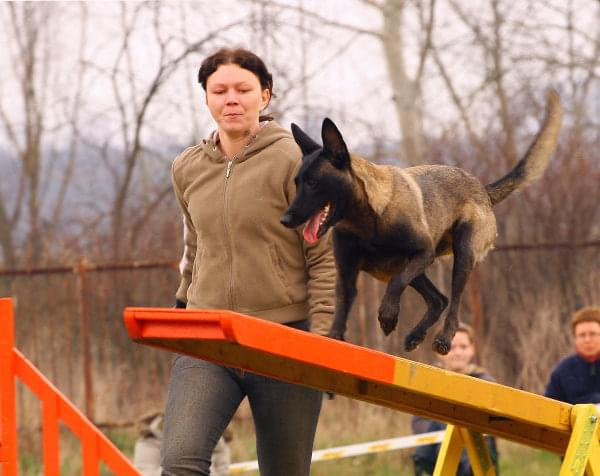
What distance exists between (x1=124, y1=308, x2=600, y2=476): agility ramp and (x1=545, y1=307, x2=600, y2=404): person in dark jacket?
291cm

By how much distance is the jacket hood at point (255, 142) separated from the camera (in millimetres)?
3492

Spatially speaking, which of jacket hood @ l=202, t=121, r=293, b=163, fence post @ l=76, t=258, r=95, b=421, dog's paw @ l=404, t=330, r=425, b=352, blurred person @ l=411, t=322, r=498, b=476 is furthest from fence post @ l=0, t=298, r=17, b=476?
fence post @ l=76, t=258, r=95, b=421

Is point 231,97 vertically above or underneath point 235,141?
above

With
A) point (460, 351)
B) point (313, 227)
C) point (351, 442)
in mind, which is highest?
point (313, 227)

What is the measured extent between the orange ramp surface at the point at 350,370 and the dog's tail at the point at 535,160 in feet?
2.33

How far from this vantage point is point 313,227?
10.1ft

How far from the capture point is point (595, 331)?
6504 mm

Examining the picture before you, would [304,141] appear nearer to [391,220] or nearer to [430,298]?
[391,220]

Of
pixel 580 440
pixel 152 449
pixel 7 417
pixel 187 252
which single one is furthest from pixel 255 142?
pixel 152 449

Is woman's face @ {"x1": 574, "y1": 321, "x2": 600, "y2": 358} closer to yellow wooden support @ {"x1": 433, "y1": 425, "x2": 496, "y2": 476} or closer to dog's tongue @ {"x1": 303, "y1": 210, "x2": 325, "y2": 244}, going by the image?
yellow wooden support @ {"x1": 433, "y1": 425, "x2": 496, "y2": 476}

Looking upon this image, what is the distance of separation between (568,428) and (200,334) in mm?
1283

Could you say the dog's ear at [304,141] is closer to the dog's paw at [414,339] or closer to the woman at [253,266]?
the woman at [253,266]

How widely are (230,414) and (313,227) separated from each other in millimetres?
739

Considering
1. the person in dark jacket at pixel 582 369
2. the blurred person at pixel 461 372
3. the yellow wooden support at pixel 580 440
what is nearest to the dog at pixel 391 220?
the yellow wooden support at pixel 580 440
